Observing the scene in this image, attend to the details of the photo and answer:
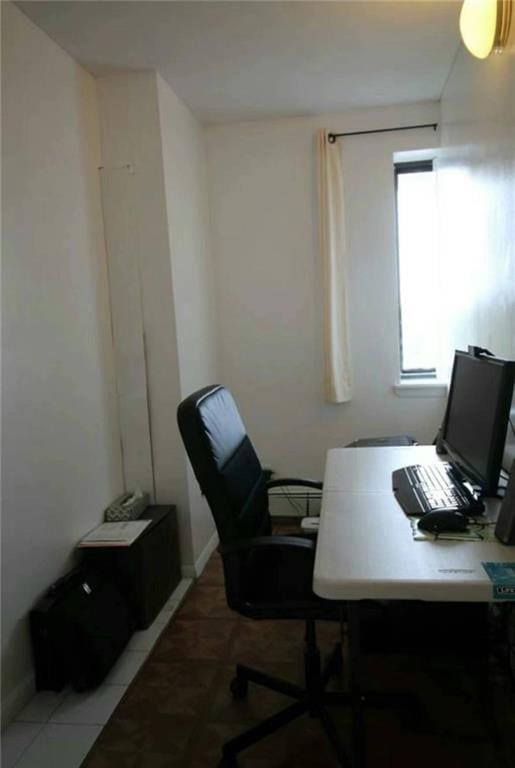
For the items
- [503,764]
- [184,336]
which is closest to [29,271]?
[184,336]

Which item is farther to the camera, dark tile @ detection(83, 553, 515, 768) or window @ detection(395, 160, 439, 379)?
window @ detection(395, 160, 439, 379)

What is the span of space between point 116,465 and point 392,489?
5.11ft

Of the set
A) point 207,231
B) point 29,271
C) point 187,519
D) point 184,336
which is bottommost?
point 187,519

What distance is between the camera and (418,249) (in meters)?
3.48

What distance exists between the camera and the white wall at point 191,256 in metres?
2.82

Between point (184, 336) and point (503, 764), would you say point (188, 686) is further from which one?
point (184, 336)

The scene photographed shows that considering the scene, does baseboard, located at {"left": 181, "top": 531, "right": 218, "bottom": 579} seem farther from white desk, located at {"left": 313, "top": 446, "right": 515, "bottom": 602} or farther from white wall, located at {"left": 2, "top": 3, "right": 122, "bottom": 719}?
white desk, located at {"left": 313, "top": 446, "right": 515, "bottom": 602}

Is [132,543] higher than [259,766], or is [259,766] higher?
[132,543]

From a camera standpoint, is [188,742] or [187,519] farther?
[187,519]

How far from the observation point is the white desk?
1143 mm

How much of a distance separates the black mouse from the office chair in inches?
13.5

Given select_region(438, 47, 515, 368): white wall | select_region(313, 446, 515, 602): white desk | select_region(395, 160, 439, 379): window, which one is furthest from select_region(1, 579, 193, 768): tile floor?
select_region(395, 160, 439, 379): window

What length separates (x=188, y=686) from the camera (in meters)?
2.04

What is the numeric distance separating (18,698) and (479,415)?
190cm
